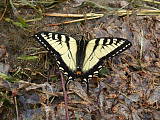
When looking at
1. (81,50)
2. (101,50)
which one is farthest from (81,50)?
(101,50)

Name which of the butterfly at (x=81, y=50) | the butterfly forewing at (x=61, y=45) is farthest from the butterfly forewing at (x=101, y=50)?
the butterfly forewing at (x=61, y=45)

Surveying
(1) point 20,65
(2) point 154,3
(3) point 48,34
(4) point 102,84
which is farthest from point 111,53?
(2) point 154,3

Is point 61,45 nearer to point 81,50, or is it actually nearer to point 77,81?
point 81,50

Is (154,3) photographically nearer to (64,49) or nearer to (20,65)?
(64,49)

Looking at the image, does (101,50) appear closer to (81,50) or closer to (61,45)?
(81,50)

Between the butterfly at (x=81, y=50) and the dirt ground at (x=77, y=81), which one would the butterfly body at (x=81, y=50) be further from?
the dirt ground at (x=77, y=81)

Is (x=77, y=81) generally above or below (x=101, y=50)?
below
